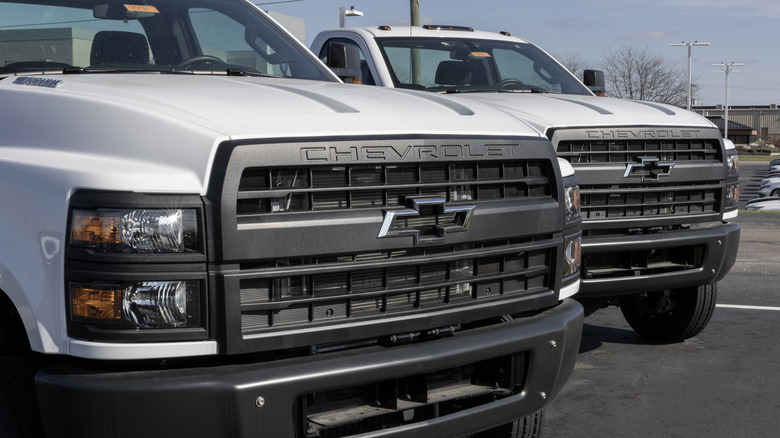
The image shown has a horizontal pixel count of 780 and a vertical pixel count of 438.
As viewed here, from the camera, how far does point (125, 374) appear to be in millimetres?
2648

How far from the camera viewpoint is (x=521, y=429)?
12.6 feet

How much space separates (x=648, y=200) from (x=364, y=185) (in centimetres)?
315

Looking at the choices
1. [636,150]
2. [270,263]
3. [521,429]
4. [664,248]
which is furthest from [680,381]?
[270,263]

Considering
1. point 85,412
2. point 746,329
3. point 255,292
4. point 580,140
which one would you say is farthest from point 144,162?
point 746,329

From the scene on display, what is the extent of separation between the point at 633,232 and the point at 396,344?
297 centimetres

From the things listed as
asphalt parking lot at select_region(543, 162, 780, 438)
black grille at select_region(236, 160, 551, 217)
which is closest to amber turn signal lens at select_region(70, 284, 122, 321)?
black grille at select_region(236, 160, 551, 217)

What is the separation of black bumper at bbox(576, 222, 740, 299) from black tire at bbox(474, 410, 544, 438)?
1511mm

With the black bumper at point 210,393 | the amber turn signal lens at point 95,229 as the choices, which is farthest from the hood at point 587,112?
the amber turn signal lens at point 95,229

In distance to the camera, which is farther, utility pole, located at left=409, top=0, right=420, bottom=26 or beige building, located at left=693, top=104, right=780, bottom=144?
beige building, located at left=693, top=104, right=780, bottom=144

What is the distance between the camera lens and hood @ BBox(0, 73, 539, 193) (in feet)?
9.04

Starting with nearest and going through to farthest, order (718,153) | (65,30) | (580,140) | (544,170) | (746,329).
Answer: (544,170)
(65,30)
(580,140)
(718,153)
(746,329)

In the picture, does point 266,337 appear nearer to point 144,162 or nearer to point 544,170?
point 144,162

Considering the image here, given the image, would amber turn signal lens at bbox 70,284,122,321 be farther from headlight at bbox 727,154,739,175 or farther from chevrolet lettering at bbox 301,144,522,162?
headlight at bbox 727,154,739,175

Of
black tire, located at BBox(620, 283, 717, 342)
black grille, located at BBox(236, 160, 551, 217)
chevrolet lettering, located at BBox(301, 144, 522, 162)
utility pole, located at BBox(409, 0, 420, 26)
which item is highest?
utility pole, located at BBox(409, 0, 420, 26)
